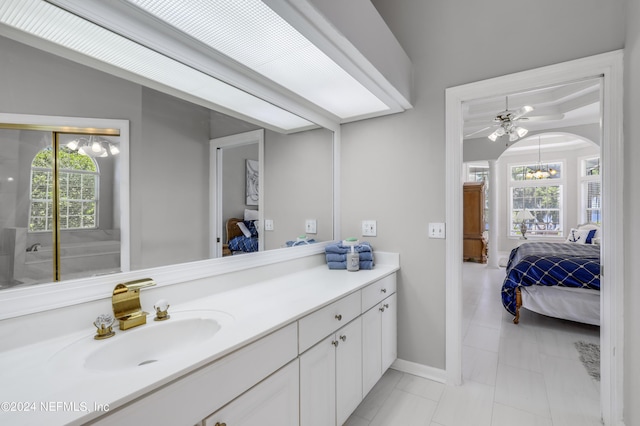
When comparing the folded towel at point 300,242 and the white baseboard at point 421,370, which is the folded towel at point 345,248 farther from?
the white baseboard at point 421,370

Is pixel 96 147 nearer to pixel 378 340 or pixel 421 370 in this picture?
pixel 378 340

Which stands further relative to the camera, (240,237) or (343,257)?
(343,257)

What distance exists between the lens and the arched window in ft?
3.17

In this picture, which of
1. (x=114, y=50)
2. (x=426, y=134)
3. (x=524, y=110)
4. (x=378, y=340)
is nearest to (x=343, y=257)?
(x=378, y=340)

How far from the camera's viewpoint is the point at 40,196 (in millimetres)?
975

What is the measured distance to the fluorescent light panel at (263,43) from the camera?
1.11 meters

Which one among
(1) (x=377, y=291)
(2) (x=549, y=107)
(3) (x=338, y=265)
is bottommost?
(1) (x=377, y=291)

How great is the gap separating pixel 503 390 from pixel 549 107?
4.42 meters

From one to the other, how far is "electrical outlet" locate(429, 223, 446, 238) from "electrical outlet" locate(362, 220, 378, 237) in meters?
0.42

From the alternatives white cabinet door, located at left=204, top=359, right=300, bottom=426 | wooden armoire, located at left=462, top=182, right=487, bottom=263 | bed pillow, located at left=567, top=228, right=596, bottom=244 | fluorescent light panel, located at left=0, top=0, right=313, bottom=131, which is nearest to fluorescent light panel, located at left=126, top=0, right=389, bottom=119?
fluorescent light panel, located at left=0, top=0, right=313, bottom=131

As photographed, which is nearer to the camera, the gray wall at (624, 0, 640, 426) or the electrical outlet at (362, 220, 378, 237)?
the gray wall at (624, 0, 640, 426)

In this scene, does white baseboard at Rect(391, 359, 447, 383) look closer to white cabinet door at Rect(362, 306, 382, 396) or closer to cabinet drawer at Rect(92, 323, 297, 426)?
white cabinet door at Rect(362, 306, 382, 396)

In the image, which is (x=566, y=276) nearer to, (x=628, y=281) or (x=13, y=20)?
(x=628, y=281)

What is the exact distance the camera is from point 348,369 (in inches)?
61.6
